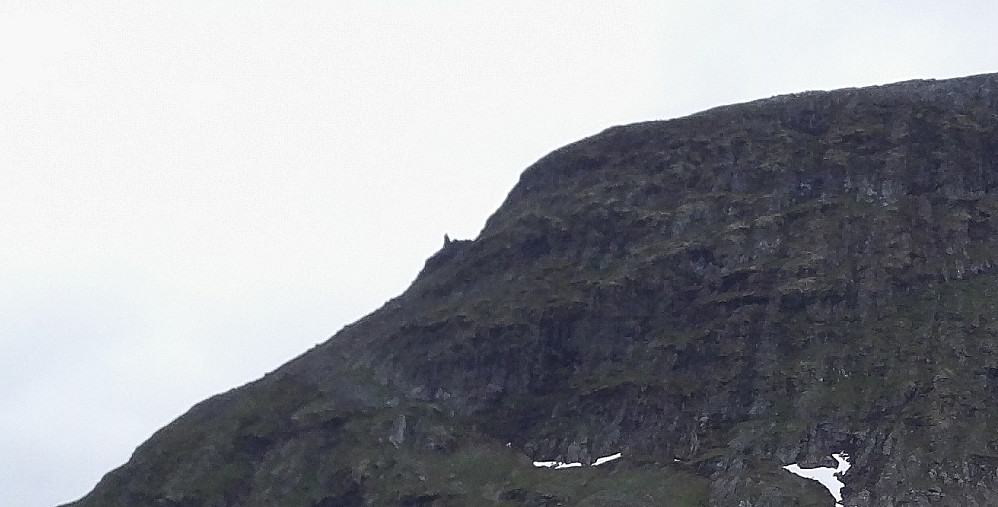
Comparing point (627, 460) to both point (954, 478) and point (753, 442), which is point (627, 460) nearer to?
point (753, 442)

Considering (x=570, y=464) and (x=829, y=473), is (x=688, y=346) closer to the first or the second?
(x=570, y=464)

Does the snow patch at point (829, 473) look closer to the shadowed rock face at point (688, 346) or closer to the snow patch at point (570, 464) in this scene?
the shadowed rock face at point (688, 346)

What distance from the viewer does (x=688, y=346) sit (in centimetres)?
11100

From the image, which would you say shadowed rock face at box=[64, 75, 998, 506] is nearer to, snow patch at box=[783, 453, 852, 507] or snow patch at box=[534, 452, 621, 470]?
snow patch at box=[783, 453, 852, 507]

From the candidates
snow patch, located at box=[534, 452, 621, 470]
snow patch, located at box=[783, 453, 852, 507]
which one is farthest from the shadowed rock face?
snow patch, located at box=[534, 452, 621, 470]

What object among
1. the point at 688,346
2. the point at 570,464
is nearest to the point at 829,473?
the point at 688,346

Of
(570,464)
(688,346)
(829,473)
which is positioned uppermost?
(688,346)

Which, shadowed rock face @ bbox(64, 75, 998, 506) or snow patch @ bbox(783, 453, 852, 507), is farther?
shadowed rock face @ bbox(64, 75, 998, 506)

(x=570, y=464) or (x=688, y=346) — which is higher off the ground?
(x=688, y=346)

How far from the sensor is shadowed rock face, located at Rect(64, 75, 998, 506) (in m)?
94.7

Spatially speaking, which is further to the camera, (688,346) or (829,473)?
(688,346)

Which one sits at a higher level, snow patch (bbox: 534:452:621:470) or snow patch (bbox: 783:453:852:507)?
snow patch (bbox: 534:452:621:470)

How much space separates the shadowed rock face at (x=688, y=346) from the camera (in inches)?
3728

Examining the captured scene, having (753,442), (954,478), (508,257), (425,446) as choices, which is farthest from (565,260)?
(954,478)
